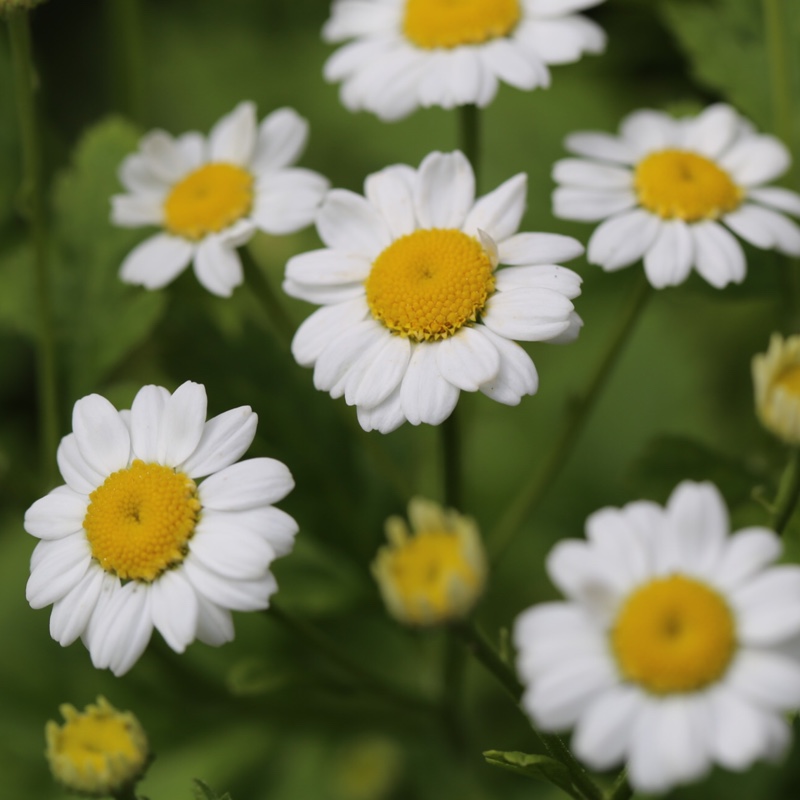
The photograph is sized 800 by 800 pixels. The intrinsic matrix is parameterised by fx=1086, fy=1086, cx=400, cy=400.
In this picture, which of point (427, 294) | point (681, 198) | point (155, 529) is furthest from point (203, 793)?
point (681, 198)

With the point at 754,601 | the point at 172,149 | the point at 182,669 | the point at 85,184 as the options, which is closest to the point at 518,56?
the point at 172,149

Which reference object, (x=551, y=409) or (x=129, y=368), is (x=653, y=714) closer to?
(x=551, y=409)

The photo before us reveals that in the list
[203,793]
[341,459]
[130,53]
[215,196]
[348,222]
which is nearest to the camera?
[203,793]

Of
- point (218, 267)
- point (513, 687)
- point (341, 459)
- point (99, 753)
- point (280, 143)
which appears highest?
point (280, 143)

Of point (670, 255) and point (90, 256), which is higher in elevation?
point (670, 255)

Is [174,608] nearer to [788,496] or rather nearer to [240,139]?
[788,496]

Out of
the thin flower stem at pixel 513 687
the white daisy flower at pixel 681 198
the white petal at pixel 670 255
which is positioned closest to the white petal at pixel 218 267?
the white daisy flower at pixel 681 198
